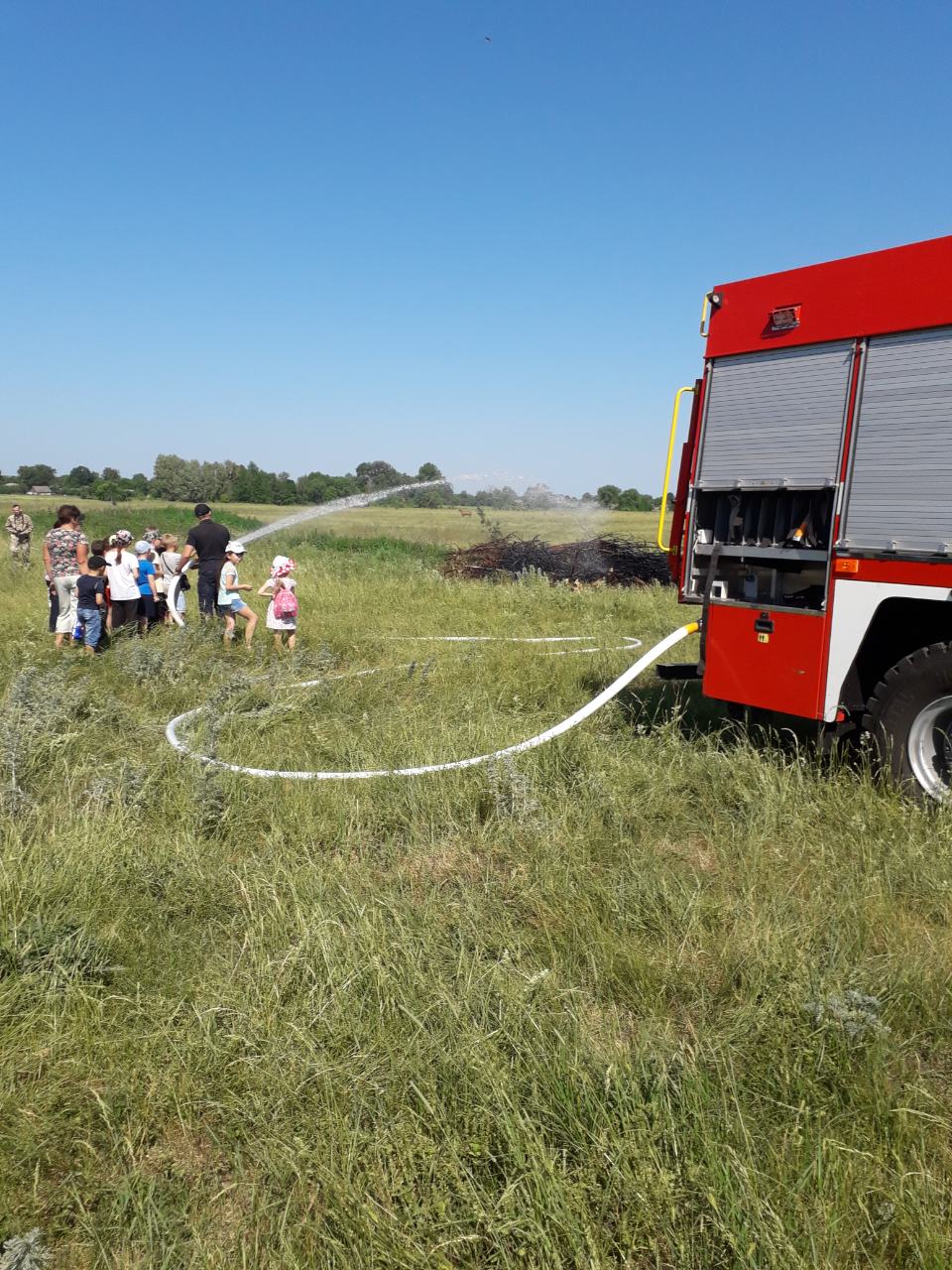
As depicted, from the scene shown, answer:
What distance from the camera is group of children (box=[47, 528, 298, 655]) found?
9516 mm

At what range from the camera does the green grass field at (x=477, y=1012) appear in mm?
2213

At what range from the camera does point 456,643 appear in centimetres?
1033

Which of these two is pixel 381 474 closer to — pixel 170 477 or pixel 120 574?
pixel 120 574

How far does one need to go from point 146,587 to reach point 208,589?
2.45 feet

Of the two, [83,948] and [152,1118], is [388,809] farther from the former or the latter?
[152,1118]

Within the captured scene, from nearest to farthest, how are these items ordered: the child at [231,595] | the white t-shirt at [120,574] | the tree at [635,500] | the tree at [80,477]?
the child at [231,595], the white t-shirt at [120,574], the tree at [635,500], the tree at [80,477]

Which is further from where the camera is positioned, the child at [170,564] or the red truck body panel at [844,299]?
the child at [170,564]

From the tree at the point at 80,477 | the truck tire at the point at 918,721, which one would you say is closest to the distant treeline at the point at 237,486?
the tree at the point at 80,477

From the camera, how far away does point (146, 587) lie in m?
10.7

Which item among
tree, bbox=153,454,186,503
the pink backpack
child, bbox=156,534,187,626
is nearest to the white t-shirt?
child, bbox=156,534,187,626

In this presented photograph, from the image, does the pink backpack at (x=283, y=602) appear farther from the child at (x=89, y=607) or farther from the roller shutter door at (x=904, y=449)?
the roller shutter door at (x=904, y=449)

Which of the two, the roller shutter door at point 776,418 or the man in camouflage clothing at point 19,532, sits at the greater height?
the roller shutter door at point 776,418

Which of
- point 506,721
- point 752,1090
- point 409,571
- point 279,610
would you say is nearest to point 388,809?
point 506,721

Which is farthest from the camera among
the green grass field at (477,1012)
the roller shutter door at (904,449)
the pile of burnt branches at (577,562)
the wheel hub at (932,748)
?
the pile of burnt branches at (577,562)
